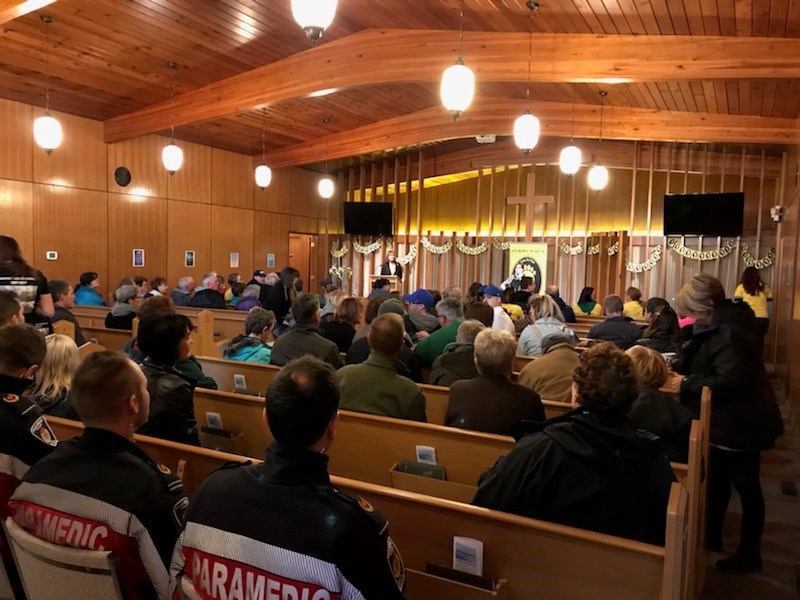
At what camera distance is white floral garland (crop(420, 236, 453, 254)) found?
1252cm

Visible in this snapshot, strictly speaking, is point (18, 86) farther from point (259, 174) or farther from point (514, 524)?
point (514, 524)

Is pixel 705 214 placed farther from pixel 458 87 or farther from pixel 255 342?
pixel 255 342

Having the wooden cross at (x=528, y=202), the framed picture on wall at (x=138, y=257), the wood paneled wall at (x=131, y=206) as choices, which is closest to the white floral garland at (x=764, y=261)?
the wooden cross at (x=528, y=202)

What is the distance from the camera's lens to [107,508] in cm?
152

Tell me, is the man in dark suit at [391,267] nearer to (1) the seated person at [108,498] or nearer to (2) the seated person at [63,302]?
(2) the seated person at [63,302]

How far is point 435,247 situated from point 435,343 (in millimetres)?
8216

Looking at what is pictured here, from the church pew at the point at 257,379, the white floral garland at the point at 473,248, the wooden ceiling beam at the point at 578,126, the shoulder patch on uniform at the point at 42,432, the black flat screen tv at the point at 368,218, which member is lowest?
the church pew at the point at 257,379

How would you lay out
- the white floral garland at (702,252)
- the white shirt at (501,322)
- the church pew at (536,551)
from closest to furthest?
the church pew at (536,551) → the white shirt at (501,322) → the white floral garland at (702,252)

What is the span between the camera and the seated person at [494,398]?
282 centimetres

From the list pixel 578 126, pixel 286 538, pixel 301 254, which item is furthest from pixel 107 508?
pixel 301 254

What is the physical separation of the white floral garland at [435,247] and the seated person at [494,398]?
31.7ft

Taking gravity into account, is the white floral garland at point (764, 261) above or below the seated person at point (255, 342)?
above

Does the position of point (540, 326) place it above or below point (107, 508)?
→ above

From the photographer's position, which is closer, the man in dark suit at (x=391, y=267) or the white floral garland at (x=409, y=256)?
the man in dark suit at (x=391, y=267)
